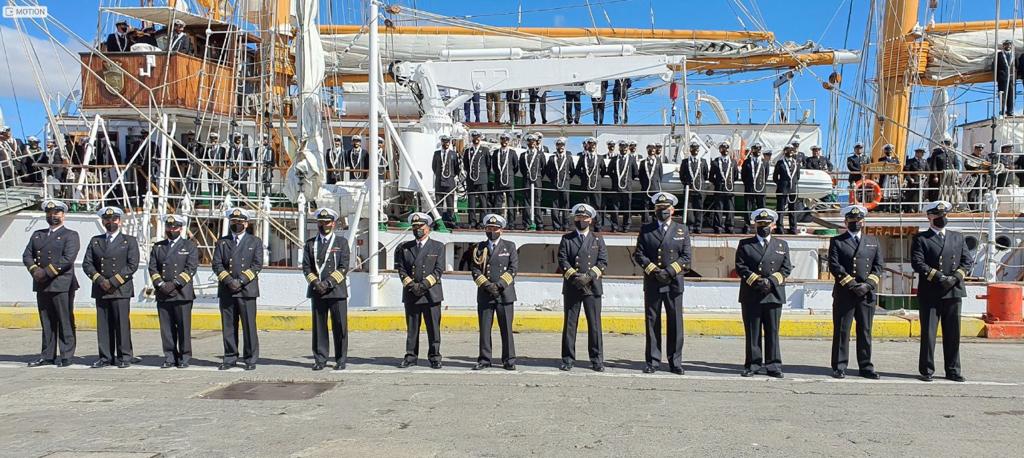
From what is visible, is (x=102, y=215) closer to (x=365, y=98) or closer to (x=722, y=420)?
(x=722, y=420)

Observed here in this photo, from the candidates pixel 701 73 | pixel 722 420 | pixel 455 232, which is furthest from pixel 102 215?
pixel 701 73

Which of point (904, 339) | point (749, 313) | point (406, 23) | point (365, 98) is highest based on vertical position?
point (406, 23)

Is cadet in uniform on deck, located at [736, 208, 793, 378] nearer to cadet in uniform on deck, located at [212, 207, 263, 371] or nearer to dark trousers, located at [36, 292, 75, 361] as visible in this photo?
cadet in uniform on deck, located at [212, 207, 263, 371]

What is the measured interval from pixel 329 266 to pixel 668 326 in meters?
3.37

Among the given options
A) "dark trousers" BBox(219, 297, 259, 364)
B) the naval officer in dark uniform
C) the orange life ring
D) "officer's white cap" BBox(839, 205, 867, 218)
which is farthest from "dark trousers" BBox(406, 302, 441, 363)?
the orange life ring

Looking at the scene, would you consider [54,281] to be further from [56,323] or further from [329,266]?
[329,266]

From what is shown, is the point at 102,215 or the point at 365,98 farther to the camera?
the point at 365,98

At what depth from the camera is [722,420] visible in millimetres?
6246

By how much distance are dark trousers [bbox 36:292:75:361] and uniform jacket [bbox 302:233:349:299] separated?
253 cm

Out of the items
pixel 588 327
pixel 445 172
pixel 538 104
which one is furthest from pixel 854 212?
pixel 538 104

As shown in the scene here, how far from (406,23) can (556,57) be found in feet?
18.8

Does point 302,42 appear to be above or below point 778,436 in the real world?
above

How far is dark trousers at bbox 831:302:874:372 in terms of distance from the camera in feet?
26.3

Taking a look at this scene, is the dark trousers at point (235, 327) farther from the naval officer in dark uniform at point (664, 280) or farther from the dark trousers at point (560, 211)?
the dark trousers at point (560, 211)
